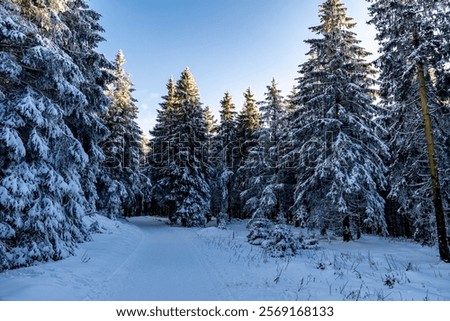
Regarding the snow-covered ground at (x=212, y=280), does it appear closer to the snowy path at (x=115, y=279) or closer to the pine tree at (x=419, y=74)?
the snowy path at (x=115, y=279)

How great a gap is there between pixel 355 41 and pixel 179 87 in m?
20.1

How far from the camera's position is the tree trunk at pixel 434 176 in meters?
→ 11.3

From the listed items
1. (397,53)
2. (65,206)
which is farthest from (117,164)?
(397,53)

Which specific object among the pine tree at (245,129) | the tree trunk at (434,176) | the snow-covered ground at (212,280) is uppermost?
the pine tree at (245,129)

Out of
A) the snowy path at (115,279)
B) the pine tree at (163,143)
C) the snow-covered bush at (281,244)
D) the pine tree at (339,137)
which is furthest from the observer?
the pine tree at (163,143)

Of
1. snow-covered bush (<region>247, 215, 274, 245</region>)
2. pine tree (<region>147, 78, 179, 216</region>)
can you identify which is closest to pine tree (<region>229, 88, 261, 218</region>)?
pine tree (<region>147, 78, 179, 216</region>)

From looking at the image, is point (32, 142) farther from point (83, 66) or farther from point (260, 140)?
point (260, 140)

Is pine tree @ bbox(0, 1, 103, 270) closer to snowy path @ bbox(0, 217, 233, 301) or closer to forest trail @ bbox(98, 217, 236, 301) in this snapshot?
snowy path @ bbox(0, 217, 233, 301)

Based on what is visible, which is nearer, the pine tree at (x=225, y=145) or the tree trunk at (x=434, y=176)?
the tree trunk at (x=434, y=176)

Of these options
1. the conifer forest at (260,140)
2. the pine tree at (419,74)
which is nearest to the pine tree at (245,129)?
the conifer forest at (260,140)

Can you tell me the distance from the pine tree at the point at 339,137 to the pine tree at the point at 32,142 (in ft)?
43.2

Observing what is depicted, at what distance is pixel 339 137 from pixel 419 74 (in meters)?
5.51

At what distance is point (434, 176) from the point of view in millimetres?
11742

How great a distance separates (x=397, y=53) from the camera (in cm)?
1297
